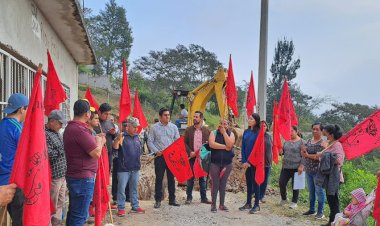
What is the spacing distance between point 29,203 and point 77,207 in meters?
1.76

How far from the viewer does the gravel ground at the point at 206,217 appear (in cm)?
666

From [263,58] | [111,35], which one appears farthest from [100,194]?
[111,35]

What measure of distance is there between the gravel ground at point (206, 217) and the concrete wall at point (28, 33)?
10.1 ft

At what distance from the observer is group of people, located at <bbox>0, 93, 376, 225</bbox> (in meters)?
3.88

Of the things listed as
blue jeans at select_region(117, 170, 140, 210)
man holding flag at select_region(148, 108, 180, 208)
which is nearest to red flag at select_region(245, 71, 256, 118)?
man holding flag at select_region(148, 108, 180, 208)

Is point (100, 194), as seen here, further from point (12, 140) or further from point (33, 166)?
point (33, 166)

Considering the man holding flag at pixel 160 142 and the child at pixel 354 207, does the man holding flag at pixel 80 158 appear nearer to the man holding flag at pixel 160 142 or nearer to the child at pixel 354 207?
the man holding flag at pixel 160 142

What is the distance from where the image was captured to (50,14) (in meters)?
7.23

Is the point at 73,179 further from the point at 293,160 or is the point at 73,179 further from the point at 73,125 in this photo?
the point at 293,160

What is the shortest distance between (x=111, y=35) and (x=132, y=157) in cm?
4468

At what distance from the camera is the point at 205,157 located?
7770 mm

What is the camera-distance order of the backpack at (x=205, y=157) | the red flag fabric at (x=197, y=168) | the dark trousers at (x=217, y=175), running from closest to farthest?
the dark trousers at (x=217, y=175)
the backpack at (x=205, y=157)
the red flag fabric at (x=197, y=168)

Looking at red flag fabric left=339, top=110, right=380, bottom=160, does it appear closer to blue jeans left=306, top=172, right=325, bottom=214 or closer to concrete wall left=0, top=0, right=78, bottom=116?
blue jeans left=306, top=172, right=325, bottom=214

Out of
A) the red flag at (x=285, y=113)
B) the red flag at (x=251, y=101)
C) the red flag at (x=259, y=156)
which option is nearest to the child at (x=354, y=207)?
the red flag at (x=259, y=156)
